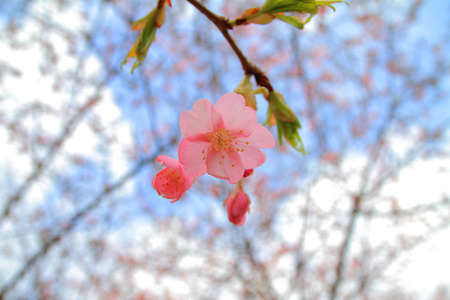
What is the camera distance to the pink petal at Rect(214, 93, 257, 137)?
801mm

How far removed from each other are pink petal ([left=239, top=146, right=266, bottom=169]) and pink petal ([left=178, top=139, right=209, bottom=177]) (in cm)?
13

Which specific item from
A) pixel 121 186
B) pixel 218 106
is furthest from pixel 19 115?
pixel 218 106

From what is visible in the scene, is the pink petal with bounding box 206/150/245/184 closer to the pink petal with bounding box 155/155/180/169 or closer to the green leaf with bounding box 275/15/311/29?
the pink petal with bounding box 155/155/180/169

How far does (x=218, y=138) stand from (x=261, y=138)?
0.15m

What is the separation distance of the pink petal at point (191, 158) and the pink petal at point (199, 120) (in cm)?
2

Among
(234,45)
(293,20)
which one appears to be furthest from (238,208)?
(293,20)

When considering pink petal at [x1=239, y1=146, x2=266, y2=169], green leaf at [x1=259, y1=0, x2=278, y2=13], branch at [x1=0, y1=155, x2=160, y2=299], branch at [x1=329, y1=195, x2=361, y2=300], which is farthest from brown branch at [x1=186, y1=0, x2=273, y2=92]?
branch at [x1=329, y1=195, x2=361, y2=300]

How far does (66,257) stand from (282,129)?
600 cm

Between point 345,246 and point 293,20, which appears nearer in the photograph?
point 293,20

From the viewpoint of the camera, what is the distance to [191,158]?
83cm

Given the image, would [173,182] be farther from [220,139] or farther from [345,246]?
[345,246]

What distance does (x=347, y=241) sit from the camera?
5.22 meters

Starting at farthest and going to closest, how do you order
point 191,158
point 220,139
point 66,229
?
point 66,229
point 220,139
point 191,158

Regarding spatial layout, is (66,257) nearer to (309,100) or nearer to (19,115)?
Result: (19,115)
